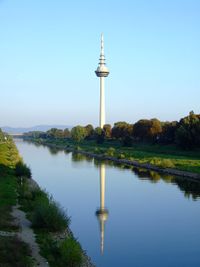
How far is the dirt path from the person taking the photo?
491 inches

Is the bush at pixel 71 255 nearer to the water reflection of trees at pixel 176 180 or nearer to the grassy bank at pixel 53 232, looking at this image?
the grassy bank at pixel 53 232

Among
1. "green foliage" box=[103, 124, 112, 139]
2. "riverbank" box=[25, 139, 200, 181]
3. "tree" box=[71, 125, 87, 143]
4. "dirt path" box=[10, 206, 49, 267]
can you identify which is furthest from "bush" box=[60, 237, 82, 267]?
"tree" box=[71, 125, 87, 143]

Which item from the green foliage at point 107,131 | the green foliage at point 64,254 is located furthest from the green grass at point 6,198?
the green foliage at point 107,131

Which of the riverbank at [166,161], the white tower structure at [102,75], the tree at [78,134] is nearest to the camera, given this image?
the riverbank at [166,161]

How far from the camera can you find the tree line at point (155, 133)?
55.5 meters

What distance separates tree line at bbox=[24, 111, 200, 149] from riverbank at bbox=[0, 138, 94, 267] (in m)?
35.0

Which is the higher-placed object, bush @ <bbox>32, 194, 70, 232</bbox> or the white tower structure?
the white tower structure

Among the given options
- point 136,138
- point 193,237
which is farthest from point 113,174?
point 136,138

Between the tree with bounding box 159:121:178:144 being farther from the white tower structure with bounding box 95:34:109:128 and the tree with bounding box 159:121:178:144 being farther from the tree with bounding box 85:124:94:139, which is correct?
the white tower structure with bounding box 95:34:109:128

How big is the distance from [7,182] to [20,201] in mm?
5678

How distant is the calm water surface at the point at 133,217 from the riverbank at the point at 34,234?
1.32 metres

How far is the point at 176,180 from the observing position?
36594 mm

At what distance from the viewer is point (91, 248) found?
53.0 ft

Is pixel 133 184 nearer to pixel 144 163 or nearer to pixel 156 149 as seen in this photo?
pixel 144 163
